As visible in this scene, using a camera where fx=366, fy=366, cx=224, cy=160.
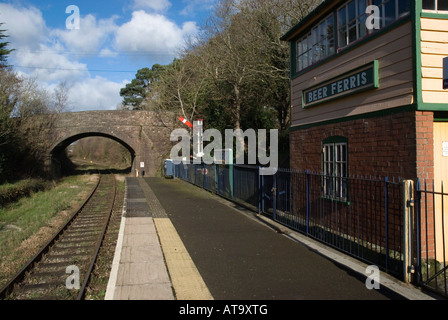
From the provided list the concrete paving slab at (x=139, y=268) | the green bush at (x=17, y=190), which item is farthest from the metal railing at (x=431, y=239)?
the green bush at (x=17, y=190)

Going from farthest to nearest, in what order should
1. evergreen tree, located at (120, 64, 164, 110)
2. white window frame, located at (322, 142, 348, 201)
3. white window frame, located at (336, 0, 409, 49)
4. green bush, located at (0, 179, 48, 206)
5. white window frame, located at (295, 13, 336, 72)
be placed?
evergreen tree, located at (120, 64, 164, 110), green bush, located at (0, 179, 48, 206), white window frame, located at (295, 13, 336, 72), white window frame, located at (322, 142, 348, 201), white window frame, located at (336, 0, 409, 49)

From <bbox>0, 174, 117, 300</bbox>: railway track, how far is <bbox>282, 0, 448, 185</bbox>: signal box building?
572 centimetres

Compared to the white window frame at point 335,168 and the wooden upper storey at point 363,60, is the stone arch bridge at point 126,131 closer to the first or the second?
the wooden upper storey at point 363,60

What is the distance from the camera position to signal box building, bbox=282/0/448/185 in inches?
246

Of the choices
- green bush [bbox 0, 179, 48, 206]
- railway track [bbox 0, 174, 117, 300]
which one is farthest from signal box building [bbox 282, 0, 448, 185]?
green bush [bbox 0, 179, 48, 206]

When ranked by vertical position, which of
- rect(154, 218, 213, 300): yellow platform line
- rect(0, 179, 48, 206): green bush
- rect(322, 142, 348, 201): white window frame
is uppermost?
rect(322, 142, 348, 201): white window frame

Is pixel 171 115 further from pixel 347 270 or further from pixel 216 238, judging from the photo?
pixel 347 270

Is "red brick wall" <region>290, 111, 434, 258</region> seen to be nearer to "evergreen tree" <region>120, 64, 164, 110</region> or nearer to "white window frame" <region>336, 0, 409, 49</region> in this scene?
"white window frame" <region>336, 0, 409, 49</region>

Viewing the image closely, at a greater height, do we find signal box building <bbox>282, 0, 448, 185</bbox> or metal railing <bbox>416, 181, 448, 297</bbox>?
signal box building <bbox>282, 0, 448, 185</bbox>

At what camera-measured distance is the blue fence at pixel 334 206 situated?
6086 millimetres

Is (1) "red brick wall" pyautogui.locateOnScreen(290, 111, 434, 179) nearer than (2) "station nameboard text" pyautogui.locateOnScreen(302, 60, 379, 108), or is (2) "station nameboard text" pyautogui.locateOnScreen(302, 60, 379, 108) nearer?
(1) "red brick wall" pyautogui.locateOnScreen(290, 111, 434, 179)

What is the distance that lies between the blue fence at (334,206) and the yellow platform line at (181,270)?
273 cm
